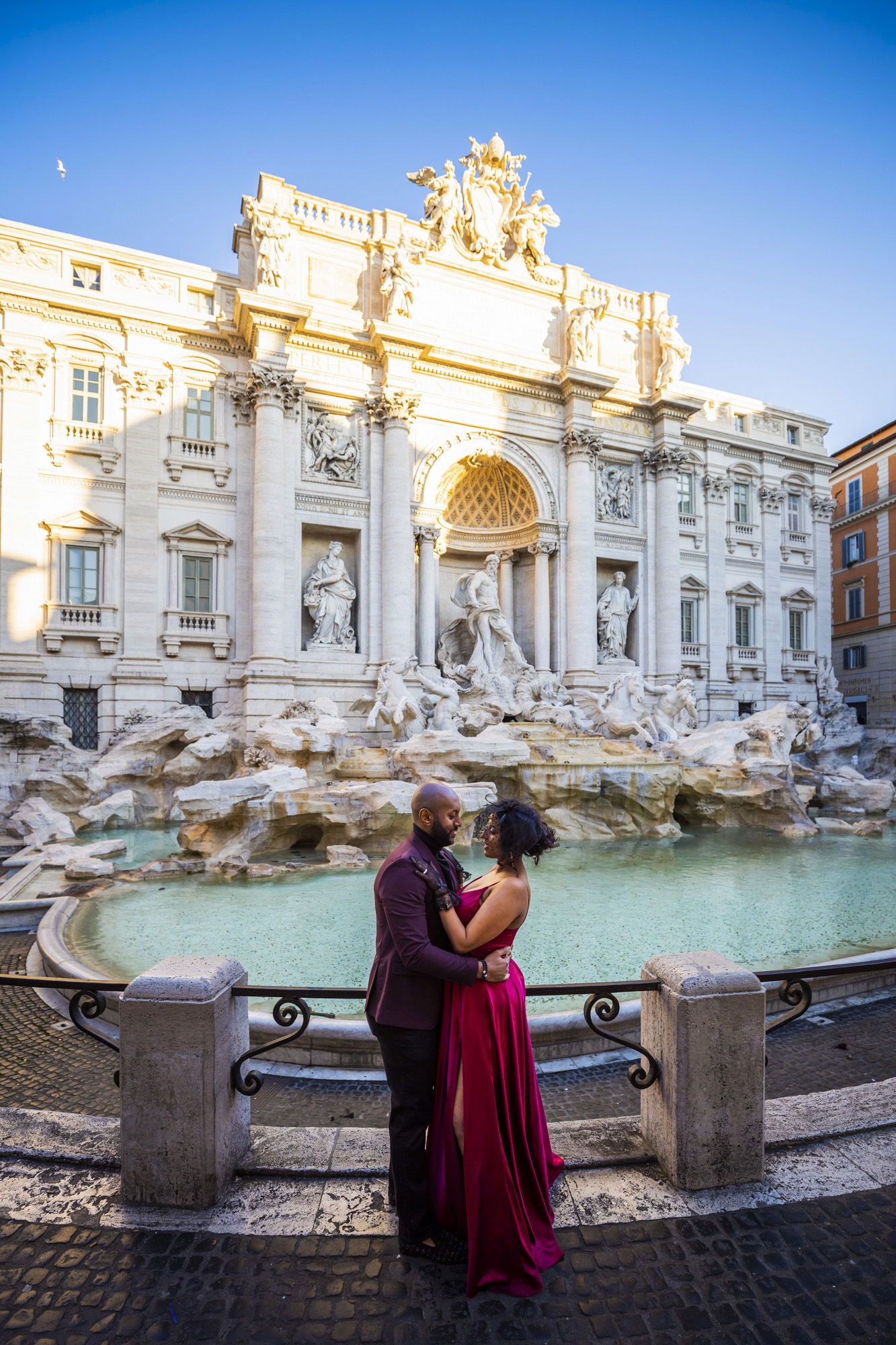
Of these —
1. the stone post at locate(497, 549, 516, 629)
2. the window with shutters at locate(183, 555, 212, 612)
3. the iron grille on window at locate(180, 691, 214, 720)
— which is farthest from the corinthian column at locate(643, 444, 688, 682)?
the window with shutters at locate(183, 555, 212, 612)

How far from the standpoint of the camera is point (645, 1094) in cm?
301

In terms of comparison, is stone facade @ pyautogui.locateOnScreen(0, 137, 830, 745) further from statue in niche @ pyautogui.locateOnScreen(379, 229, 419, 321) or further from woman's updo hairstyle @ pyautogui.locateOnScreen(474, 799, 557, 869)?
woman's updo hairstyle @ pyautogui.locateOnScreen(474, 799, 557, 869)

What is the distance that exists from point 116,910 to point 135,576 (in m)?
11.4

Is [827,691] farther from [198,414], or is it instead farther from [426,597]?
[198,414]

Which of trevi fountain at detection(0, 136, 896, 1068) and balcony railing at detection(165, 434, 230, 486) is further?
balcony railing at detection(165, 434, 230, 486)

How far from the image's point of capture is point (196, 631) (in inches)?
693

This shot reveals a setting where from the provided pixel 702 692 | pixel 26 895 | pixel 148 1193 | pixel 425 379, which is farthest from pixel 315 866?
pixel 702 692

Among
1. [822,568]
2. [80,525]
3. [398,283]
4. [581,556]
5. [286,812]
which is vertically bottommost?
[286,812]

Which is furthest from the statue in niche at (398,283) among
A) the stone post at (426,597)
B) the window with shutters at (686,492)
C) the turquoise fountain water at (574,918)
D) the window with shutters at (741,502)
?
the turquoise fountain water at (574,918)

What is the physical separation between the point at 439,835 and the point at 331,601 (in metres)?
16.3

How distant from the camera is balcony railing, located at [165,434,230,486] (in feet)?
57.8

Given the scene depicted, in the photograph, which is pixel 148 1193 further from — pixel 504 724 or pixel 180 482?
pixel 180 482

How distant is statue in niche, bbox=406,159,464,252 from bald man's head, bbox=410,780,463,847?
21200 mm

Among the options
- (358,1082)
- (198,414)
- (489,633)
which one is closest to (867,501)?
(489,633)
